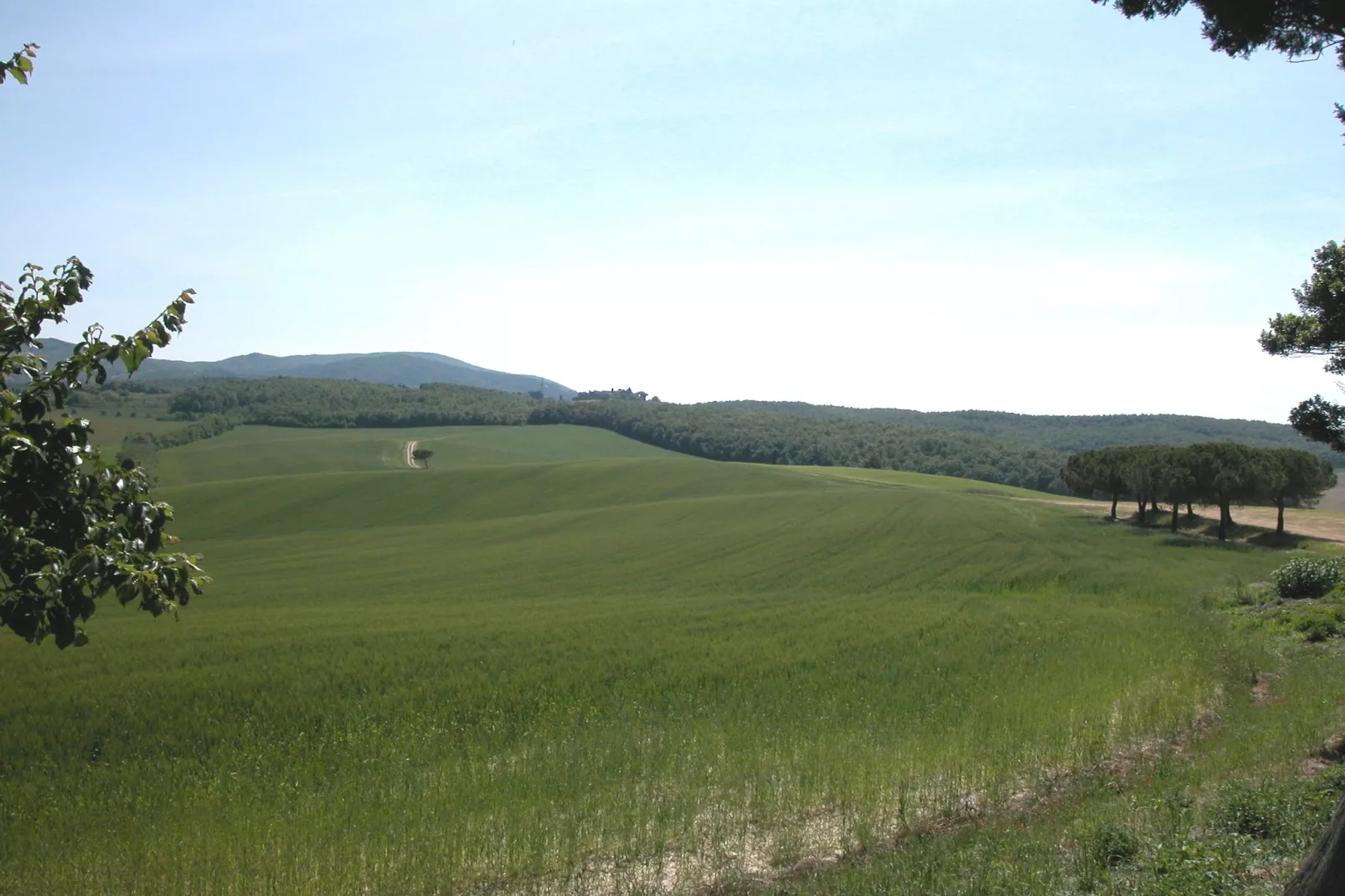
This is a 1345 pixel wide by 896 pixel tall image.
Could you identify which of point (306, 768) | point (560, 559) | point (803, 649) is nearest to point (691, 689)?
point (803, 649)

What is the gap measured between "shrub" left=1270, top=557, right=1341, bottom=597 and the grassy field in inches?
157

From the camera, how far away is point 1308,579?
27969 mm

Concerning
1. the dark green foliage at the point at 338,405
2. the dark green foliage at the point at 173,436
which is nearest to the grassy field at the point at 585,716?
the dark green foliage at the point at 173,436

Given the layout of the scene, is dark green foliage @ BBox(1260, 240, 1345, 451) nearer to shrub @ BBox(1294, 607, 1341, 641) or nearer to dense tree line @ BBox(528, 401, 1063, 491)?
shrub @ BBox(1294, 607, 1341, 641)

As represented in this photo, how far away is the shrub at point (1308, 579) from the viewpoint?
27.4m

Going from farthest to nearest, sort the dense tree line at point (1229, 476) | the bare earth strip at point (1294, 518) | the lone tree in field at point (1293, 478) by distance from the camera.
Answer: the bare earth strip at point (1294, 518)
the dense tree line at point (1229, 476)
the lone tree in field at point (1293, 478)

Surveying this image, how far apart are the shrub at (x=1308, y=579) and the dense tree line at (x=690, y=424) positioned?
294 feet

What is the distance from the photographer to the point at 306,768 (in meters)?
15.0

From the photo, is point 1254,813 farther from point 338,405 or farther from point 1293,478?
point 338,405

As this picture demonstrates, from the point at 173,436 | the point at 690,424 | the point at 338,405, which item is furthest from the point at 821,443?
the point at 173,436

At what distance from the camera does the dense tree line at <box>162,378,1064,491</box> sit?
420 ft

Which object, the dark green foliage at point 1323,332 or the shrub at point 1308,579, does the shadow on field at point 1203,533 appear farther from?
the dark green foliage at point 1323,332

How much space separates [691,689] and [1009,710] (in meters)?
7.18

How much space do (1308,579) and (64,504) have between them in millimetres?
33485
